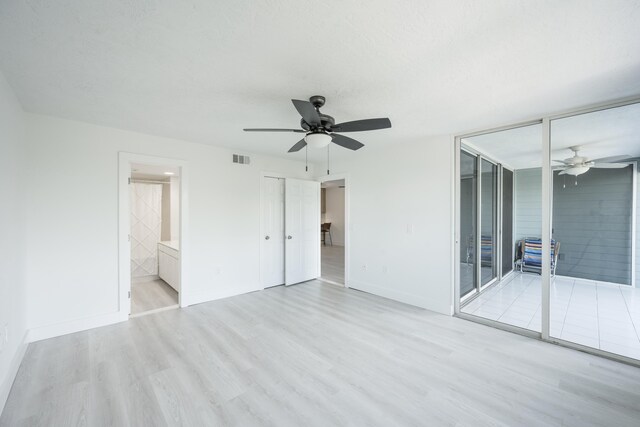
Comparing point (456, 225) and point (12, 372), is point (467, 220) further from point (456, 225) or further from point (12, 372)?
point (12, 372)

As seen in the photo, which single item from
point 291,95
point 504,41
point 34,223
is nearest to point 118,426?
point 34,223

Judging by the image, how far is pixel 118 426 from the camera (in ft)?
5.44

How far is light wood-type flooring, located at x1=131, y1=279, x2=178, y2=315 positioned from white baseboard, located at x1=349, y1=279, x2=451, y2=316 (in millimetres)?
2968

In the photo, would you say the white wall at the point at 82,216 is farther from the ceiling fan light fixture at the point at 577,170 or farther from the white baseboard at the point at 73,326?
the ceiling fan light fixture at the point at 577,170

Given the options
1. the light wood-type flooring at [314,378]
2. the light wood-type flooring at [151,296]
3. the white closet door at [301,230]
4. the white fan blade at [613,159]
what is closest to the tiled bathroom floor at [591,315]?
the light wood-type flooring at [314,378]

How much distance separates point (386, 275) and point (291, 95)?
310 centimetres

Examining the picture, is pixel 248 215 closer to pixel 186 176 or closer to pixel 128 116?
pixel 186 176

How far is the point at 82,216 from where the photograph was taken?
9.93ft

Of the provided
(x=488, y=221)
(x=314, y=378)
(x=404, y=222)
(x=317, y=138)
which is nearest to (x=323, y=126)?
(x=317, y=138)

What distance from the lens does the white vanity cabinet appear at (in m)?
4.27

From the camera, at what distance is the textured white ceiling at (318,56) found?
138cm

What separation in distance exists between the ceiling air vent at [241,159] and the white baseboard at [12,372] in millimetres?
3138

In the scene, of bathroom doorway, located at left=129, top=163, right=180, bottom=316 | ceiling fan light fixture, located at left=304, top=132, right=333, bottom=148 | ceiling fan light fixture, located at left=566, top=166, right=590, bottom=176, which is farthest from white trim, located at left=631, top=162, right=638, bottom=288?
bathroom doorway, located at left=129, top=163, right=180, bottom=316

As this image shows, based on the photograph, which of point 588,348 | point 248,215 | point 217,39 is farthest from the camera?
point 248,215
